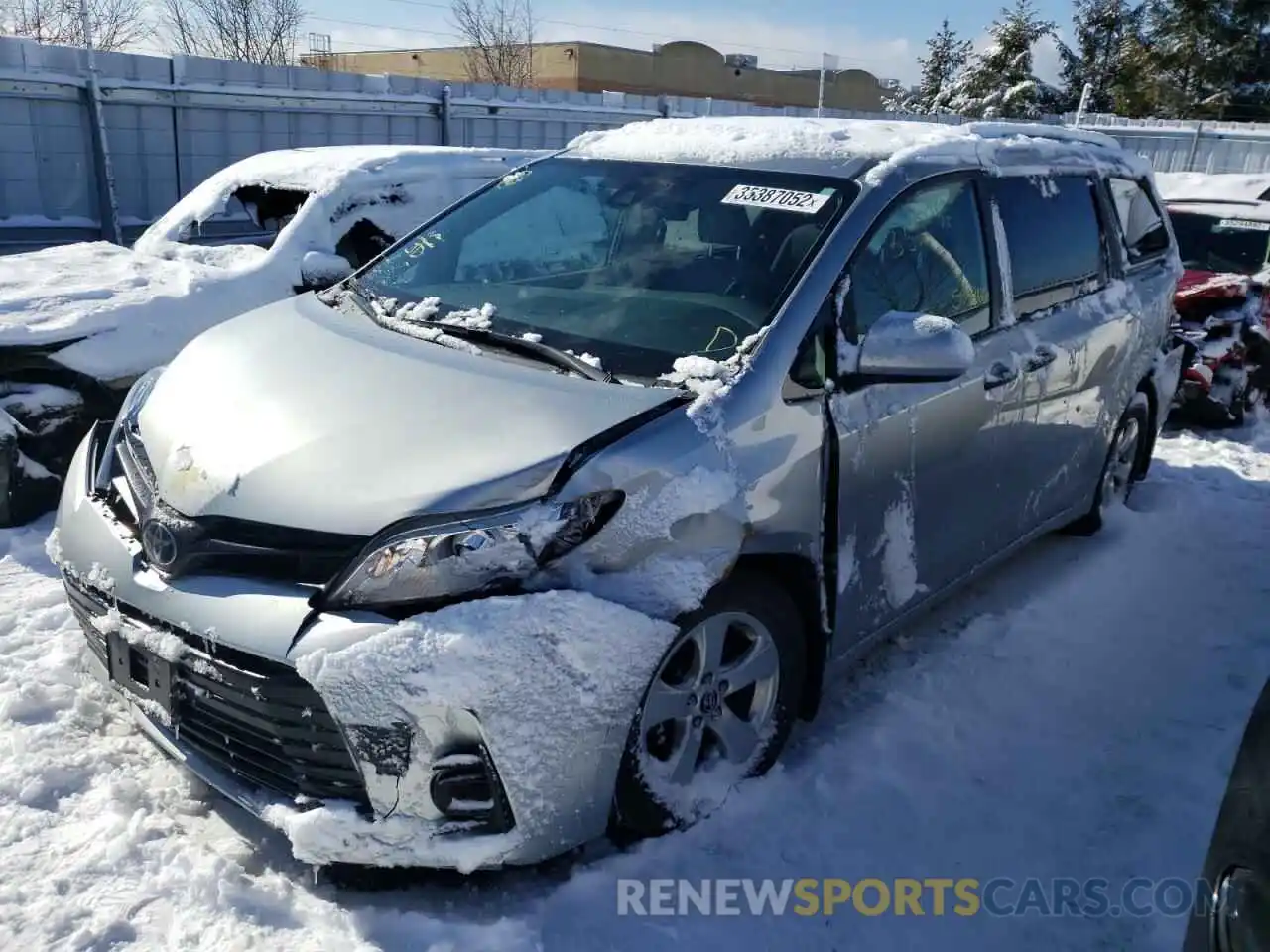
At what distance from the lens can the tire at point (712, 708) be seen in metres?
2.58

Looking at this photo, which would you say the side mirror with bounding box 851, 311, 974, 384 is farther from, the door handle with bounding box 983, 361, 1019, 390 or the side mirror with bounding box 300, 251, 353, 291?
the side mirror with bounding box 300, 251, 353, 291

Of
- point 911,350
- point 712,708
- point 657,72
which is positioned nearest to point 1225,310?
point 911,350

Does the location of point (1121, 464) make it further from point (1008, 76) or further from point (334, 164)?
point (1008, 76)

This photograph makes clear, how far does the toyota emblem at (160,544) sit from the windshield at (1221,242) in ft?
25.3

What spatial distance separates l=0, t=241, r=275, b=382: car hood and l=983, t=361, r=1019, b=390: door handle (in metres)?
3.51

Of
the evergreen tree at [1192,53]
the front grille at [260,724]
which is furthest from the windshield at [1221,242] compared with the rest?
the evergreen tree at [1192,53]

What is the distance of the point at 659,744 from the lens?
2719mm

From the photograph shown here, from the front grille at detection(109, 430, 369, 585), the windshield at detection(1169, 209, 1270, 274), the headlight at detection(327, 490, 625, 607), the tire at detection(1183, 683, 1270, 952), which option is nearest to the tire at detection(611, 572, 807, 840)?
the headlight at detection(327, 490, 625, 607)

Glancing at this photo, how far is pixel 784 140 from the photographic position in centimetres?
353

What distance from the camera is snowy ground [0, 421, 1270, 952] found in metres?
2.43

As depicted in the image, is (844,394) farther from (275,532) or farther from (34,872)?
(34,872)

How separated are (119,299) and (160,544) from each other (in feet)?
8.95

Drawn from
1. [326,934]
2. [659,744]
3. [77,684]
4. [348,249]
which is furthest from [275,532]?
[348,249]

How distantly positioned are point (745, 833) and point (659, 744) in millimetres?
369
